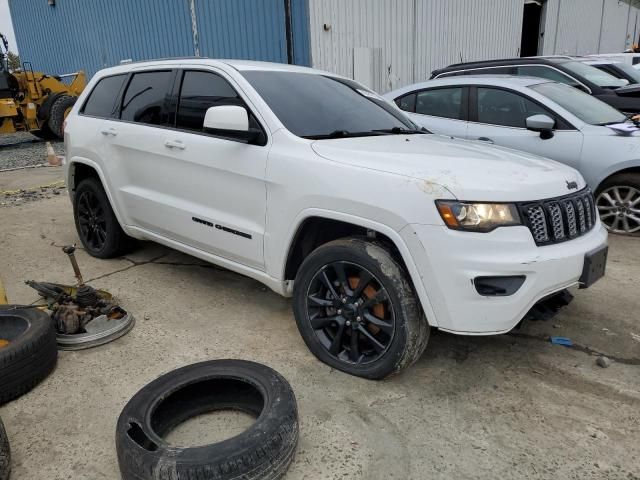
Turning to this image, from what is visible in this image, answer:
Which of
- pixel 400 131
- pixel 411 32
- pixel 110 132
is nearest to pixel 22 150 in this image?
pixel 411 32

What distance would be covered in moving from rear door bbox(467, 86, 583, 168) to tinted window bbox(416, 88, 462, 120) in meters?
0.17

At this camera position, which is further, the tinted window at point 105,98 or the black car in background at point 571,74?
the black car in background at point 571,74

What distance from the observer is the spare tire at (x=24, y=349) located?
2674mm

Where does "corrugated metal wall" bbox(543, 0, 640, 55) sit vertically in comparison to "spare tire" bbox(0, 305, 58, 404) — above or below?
above

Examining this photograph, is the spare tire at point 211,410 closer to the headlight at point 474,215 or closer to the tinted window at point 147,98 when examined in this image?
the headlight at point 474,215

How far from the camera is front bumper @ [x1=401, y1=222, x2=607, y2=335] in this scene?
240 centimetres

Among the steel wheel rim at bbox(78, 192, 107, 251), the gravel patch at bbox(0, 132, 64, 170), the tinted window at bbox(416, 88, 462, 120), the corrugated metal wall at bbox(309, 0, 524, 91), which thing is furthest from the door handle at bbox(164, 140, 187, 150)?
the gravel patch at bbox(0, 132, 64, 170)

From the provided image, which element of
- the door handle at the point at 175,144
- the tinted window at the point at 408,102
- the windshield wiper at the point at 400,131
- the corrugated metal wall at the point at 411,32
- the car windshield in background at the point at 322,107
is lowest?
the tinted window at the point at 408,102

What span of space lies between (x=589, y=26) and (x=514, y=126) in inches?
910

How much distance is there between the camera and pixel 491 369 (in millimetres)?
2977

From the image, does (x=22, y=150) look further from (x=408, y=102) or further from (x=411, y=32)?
(x=408, y=102)

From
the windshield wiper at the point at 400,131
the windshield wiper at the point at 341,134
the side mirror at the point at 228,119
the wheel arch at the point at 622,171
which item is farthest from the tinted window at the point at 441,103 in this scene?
the side mirror at the point at 228,119

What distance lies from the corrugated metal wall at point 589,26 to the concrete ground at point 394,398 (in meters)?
19.7

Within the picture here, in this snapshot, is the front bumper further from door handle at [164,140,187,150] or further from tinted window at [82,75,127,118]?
tinted window at [82,75,127,118]
